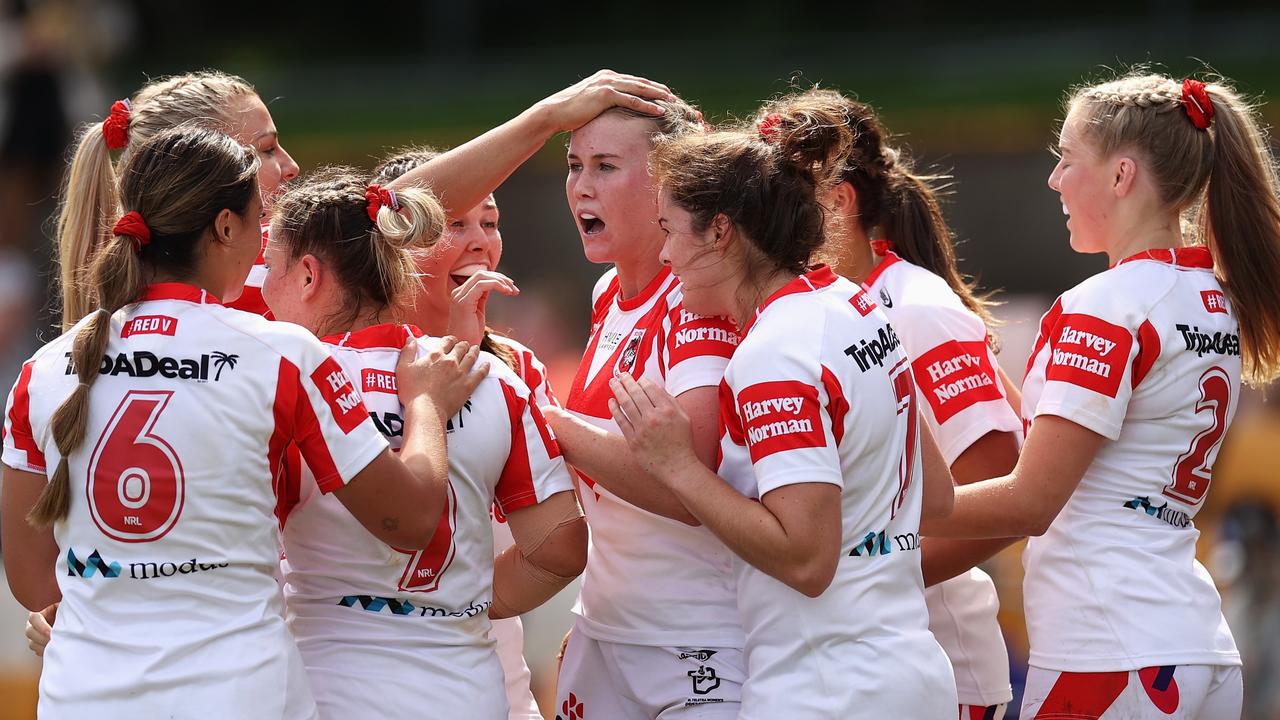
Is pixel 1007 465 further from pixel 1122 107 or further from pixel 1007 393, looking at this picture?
pixel 1122 107

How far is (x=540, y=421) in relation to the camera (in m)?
2.96

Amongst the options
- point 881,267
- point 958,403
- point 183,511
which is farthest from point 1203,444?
point 183,511

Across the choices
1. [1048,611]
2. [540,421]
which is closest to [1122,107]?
[1048,611]

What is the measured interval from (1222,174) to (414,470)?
195cm

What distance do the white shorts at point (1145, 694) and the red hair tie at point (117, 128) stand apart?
2496mm

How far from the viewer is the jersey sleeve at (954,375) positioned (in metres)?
3.34

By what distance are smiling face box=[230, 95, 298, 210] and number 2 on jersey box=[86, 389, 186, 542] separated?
1173mm

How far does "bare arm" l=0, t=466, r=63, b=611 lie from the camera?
2.66m

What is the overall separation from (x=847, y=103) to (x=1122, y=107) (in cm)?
63

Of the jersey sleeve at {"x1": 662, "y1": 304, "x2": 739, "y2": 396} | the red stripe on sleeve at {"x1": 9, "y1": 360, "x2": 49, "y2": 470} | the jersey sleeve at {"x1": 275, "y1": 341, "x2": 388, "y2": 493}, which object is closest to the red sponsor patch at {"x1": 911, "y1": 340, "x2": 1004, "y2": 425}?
the jersey sleeve at {"x1": 662, "y1": 304, "x2": 739, "y2": 396}

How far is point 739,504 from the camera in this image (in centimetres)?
268

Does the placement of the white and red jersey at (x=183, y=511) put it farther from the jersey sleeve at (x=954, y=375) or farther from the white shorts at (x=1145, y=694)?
the white shorts at (x=1145, y=694)

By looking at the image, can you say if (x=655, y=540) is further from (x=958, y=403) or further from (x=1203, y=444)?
(x=1203, y=444)

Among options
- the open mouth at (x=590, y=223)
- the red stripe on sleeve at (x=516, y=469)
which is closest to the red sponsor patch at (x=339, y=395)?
the red stripe on sleeve at (x=516, y=469)
